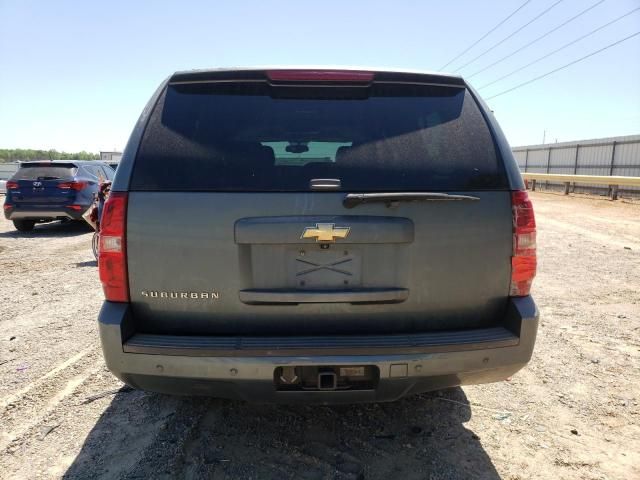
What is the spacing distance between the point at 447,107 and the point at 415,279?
968 mm

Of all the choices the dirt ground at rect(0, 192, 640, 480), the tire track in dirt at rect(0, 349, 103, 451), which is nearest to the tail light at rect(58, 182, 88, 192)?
the dirt ground at rect(0, 192, 640, 480)

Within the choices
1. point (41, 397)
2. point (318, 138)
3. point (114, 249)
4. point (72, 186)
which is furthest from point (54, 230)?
point (318, 138)

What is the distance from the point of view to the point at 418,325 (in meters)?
2.20

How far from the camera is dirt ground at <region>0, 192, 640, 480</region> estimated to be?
2398mm

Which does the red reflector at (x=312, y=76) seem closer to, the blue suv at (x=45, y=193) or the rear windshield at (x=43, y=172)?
the blue suv at (x=45, y=193)

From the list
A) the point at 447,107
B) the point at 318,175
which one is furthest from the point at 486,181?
the point at 318,175

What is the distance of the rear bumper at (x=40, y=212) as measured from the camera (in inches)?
407

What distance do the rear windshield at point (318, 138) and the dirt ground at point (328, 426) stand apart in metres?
1.51

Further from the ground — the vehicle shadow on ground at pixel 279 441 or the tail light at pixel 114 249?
the tail light at pixel 114 249

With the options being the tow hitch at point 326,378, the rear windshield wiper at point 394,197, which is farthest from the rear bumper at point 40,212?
the rear windshield wiper at point 394,197

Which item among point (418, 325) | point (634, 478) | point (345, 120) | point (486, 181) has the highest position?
point (345, 120)

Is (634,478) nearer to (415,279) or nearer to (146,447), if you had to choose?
(415,279)

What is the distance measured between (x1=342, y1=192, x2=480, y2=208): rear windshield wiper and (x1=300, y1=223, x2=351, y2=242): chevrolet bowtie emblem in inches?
4.7

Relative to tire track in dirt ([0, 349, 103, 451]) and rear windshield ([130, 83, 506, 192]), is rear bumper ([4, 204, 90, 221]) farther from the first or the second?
rear windshield ([130, 83, 506, 192])
